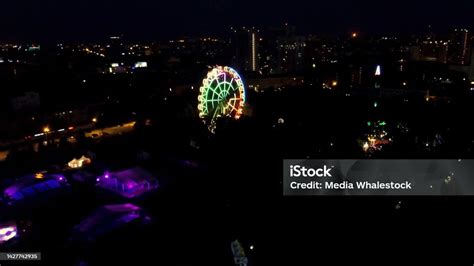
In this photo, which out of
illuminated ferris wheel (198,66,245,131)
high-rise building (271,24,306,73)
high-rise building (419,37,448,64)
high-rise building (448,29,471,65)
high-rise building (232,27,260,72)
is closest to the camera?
illuminated ferris wheel (198,66,245,131)

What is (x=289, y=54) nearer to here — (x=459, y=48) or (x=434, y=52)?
(x=459, y=48)

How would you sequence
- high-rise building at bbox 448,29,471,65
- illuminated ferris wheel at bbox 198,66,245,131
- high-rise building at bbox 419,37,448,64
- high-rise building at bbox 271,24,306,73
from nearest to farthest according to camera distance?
illuminated ferris wheel at bbox 198,66,245,131 → high-rise building at bbox 271,24,306,73 → high-rise building at bbox 448,29,471,65 → high-rise building at bbox 419,37,448,64

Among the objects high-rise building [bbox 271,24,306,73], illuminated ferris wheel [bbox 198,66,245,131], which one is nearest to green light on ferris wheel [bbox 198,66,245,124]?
illuminated ferris wheel [bbox 198,66,245,131]

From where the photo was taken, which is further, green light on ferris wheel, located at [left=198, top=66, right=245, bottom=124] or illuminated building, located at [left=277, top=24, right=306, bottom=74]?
illuminated building, located at [left=277, top=24, right=306, bottom=74]

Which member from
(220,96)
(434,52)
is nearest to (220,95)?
(220,96)

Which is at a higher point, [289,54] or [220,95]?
[289,54]

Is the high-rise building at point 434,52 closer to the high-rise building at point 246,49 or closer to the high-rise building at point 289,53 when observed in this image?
the high-rise building at point 289,53

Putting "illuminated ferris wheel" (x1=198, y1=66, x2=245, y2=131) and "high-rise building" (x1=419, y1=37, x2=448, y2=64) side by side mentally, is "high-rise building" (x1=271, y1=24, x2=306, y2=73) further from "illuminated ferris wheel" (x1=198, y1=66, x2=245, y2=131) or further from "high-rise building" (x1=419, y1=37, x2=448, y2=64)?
"illuminated ferris wheel" (x1=198, y1=66, x2=245, y2=131)
